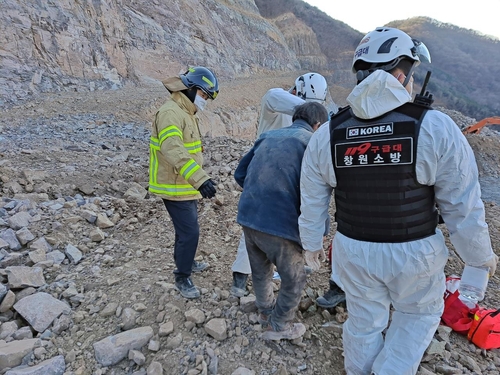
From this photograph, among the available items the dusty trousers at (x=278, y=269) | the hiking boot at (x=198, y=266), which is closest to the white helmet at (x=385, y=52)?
the dusty trousers at (x=278, y=269)

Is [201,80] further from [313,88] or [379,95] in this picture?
[379,95]

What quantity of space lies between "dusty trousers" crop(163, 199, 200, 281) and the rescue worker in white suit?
3.56ft

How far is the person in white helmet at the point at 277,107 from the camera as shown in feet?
9.57

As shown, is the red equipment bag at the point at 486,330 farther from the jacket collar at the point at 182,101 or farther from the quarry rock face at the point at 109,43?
the quarry rock face at the point at 109,43

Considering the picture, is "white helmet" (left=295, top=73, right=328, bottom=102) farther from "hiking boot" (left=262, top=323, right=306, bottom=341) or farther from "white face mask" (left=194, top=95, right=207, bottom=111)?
"hiking boot" (left=262, top=323, right=306, bottom=341)

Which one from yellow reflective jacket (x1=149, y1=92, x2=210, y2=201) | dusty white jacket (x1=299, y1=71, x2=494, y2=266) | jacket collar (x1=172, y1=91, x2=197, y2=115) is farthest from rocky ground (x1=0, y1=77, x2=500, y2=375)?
jacket collar (x1=172, y1=91, x2=197, y2=115)

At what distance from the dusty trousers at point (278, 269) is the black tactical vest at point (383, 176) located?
1.78 feet

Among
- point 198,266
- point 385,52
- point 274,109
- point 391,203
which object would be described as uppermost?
point 385,52

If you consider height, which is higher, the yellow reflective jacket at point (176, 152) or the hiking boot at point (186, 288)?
the yellow reflective jacket at point (176, 152)

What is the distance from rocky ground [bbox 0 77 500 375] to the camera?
2223 millimetres

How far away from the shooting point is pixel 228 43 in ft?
76.5

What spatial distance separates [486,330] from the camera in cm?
253

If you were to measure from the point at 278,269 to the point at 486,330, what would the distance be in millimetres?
1659

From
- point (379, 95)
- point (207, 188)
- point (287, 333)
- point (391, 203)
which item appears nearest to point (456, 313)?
point (287, 333)
